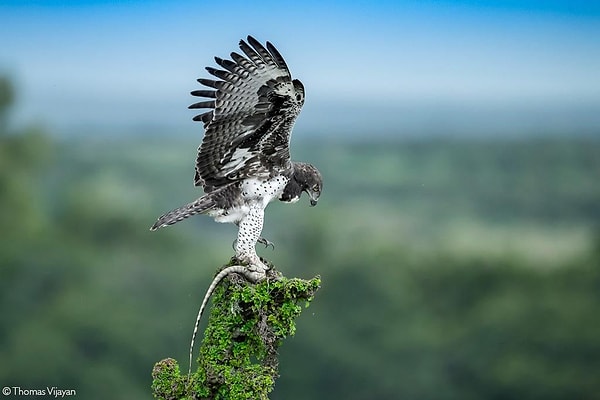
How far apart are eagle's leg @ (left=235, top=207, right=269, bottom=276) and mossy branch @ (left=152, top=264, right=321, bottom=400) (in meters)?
0.15

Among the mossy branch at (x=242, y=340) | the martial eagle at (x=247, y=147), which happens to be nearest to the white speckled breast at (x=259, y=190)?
the martial eagle at (x=247, y=147)

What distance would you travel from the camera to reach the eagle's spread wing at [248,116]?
5.90 metres

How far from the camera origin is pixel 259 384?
5.54 meters

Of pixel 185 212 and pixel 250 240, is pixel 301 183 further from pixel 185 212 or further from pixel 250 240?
pixel 185 212

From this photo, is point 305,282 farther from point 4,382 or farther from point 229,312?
point 4,382

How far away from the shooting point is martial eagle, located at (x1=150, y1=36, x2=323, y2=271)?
5930 millimetres

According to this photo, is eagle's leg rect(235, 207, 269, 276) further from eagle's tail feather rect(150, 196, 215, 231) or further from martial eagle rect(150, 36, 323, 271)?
eagle's tail feather rect(150, 196, 215, 231)

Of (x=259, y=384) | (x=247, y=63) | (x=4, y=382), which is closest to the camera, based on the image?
(x=259, y=384)

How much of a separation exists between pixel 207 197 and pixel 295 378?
11.1 metres

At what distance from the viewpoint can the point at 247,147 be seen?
20.4 ft

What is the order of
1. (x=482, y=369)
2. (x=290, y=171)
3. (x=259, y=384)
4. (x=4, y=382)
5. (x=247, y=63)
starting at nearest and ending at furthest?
(x=259, y=384) < (x=247, y=63) < (x=290, y=171) < (x=4, y=382) < (x=482, y=369)

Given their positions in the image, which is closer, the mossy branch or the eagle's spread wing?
the mossy branch

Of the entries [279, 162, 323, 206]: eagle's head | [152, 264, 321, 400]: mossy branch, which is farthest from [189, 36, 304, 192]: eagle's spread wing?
[152, 264, 321, 400]: mossy branch

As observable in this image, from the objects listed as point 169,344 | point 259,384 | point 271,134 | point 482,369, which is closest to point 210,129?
point 271,134
